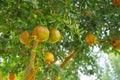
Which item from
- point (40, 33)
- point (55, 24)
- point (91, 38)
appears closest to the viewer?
point (40, 33)

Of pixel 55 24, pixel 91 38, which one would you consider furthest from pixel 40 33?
pixel 91 38

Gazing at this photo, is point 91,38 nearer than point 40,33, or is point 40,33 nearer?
point 40,33

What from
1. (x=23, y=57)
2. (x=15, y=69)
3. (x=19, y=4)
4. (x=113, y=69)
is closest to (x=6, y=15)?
(x=19, y=4)

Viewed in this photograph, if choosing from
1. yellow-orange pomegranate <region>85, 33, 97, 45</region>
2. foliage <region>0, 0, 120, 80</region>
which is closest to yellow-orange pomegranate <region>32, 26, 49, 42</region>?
foliage <region>0, 0, 120, 80</region>

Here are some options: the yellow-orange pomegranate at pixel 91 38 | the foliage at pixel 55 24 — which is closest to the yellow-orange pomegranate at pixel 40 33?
the foliage at pixel 55 24

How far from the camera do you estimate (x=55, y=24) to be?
260 cm

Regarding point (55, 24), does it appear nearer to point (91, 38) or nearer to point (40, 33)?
point (40, 33)

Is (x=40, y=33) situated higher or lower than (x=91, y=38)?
higher

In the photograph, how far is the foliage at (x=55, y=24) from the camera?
8.55 feet

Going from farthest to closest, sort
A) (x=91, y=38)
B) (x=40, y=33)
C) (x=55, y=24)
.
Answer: (x=91, y=38)
(x=55, y=24)
(x=40, y=33)

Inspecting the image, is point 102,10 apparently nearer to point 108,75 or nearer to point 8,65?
point 8,65

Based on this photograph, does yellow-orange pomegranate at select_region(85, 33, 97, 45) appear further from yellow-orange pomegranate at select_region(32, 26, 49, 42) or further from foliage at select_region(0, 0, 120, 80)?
yellow-orange pomegranate at select_region(32, 26, 49, 42)

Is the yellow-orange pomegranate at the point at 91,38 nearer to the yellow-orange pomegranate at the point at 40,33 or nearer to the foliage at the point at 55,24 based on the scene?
the foliage at the point at 55,24

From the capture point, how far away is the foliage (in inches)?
103
